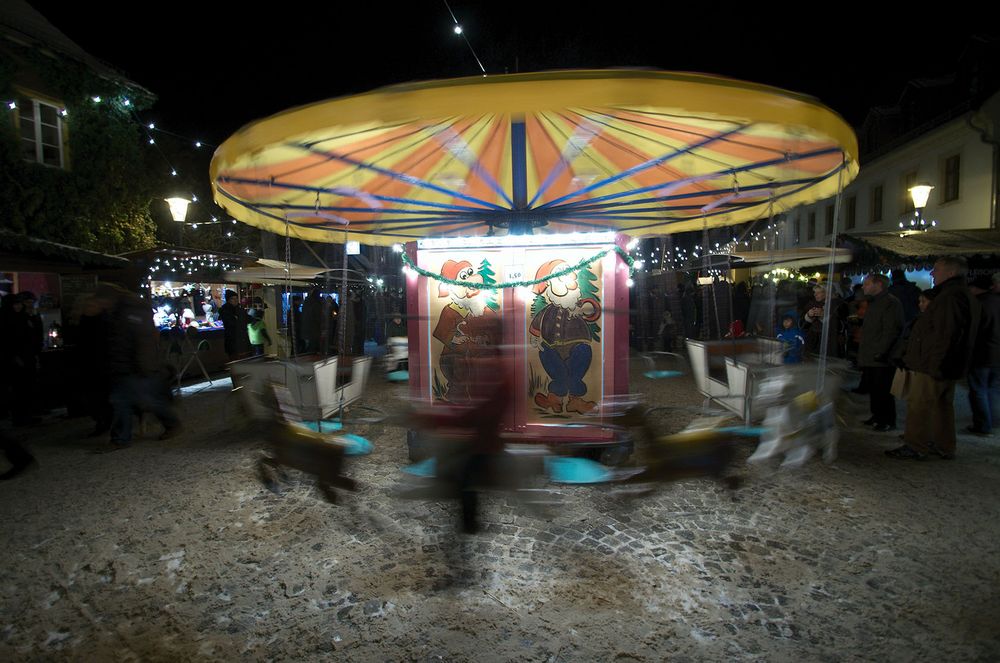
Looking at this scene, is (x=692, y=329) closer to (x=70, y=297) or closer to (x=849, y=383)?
(x=849, y=383)

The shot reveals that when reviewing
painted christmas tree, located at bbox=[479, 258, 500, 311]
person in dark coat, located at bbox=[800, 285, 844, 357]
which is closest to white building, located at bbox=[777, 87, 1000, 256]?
person in dark coat, located at bbox=[800, 285, 844, 357]

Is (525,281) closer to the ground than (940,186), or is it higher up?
closer to the ground

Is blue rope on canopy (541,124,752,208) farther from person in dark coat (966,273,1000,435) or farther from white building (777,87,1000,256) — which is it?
white building (777,87,1000,256)

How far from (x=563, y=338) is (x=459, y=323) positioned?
1.07 metres

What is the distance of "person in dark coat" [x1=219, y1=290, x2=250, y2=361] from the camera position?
11.2 meters

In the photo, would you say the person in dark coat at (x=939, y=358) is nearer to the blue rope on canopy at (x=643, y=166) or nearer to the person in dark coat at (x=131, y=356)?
the blue rope on canopy at (x=643, y=166)

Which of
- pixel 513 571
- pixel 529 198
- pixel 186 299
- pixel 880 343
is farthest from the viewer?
pixel 186 299

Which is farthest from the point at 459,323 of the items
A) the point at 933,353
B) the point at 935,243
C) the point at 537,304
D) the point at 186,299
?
the point at 186,299

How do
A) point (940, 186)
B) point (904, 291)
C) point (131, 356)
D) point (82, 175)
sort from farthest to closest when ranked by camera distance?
point (940, 186) < point (82, 175) < point (904, 291) < point (131, 356)

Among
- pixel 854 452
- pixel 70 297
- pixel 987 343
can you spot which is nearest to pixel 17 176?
pixel 70 297

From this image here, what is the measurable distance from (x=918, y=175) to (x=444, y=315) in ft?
71.9

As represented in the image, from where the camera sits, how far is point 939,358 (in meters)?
4.65

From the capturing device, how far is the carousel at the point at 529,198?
3.52 meters

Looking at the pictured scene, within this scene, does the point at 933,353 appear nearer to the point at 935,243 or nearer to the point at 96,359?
the point at 935,243
